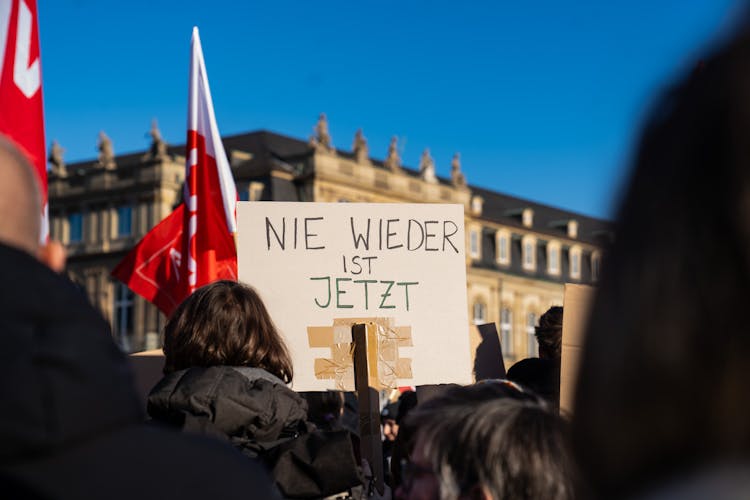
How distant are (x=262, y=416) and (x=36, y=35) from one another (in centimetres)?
244

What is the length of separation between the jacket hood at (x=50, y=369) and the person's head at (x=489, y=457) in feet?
2.39

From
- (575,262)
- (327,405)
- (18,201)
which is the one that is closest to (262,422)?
(18,201)

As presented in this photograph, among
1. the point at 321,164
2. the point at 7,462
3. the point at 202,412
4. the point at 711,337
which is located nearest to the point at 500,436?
the point at 7,462

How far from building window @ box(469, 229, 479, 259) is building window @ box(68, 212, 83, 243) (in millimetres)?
18992

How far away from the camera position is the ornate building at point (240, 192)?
48.7 m

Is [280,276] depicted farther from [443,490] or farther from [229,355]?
[443,490]

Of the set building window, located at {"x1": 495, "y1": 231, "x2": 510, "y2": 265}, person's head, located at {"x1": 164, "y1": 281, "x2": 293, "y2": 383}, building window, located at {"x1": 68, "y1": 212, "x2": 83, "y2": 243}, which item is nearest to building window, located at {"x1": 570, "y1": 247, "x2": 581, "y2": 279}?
building window, located at {"x1": 495, "y1": 231, "x2": 510, "y2": 265}

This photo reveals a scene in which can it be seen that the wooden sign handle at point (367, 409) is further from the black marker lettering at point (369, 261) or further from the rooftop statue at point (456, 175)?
the rooftop statue at point (456, 175)

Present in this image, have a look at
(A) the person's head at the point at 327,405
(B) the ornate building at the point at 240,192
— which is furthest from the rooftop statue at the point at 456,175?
(A) the person's head at the point at 327,405

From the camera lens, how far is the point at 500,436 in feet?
5.97

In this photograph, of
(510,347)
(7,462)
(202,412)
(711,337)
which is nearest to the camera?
(711,337)

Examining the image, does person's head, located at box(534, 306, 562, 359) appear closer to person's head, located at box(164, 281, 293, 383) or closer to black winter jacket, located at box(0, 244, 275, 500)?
person's head, located at box(164, 281, 293, 383)

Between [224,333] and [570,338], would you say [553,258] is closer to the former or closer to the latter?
[570,338]

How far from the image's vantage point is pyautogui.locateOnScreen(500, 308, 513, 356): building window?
60.2 m
